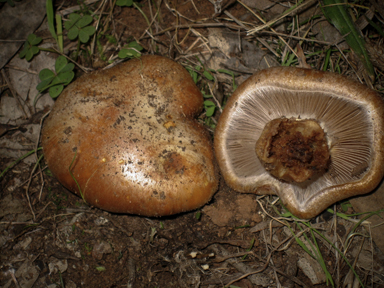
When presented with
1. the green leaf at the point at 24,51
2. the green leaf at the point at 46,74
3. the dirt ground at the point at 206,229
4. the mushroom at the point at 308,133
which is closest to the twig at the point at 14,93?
the dirt ground at the point at 206,229

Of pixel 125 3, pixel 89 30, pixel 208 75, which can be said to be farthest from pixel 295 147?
pixel 89 30

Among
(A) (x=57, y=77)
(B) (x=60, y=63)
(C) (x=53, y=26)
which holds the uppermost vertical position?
(C) (x=53, y=26)

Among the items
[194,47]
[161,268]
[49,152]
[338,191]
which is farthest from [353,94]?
[49,152]

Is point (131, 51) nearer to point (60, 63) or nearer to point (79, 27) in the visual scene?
point (79, 27)

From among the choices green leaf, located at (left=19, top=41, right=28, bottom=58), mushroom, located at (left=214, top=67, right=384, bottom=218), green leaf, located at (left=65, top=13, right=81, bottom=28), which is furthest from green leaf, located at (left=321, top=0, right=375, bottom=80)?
green leaf, located at (left=19, top=41, right=28, bottom=58)

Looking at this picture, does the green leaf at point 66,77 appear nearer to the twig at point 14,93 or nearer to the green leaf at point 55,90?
the green leaf at point 55,90
